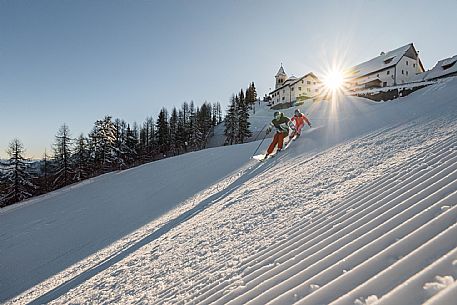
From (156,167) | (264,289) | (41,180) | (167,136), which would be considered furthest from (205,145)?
(264,289)

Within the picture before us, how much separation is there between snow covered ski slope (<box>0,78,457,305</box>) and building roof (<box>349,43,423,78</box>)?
4685 cm

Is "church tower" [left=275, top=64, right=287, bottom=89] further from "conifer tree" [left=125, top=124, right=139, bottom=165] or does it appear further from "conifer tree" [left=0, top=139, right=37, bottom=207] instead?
"conifer tree" [left=0, top=139, right=37, bottom=207]

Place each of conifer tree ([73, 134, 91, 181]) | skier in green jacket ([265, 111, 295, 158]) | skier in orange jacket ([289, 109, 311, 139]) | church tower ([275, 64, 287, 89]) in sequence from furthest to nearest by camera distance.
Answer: church tower ([275, 64, 287, 89])
conifer tree ([73, 134, 91, 181])
skier in orange jacket ([289, 109, 311, 139])
skier in green jacket ([265, 111, 295, 158])

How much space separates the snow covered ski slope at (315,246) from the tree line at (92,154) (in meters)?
32.3

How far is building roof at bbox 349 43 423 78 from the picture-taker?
4478cm

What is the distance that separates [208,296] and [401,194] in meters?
2.78

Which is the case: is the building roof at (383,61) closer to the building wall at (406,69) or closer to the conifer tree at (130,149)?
the building wall at (406,69)

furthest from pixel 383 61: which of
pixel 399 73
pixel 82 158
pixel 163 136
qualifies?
pixel 82 158

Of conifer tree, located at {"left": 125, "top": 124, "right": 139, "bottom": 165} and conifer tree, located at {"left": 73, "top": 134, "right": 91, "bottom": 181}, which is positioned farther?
conifer tree, located at {"left": 125, "top": 124, "right": 139, "bottom": 165}

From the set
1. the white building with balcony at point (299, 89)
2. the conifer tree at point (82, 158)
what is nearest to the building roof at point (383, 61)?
the white building with balcony at point (299, 89)

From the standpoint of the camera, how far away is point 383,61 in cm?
4703

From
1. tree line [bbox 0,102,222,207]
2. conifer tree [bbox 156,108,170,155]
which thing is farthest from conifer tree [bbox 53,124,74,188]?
conifer tree [bbox 156,108,170,155]

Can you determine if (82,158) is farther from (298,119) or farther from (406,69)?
(406,69)

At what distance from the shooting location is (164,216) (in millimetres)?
9266
